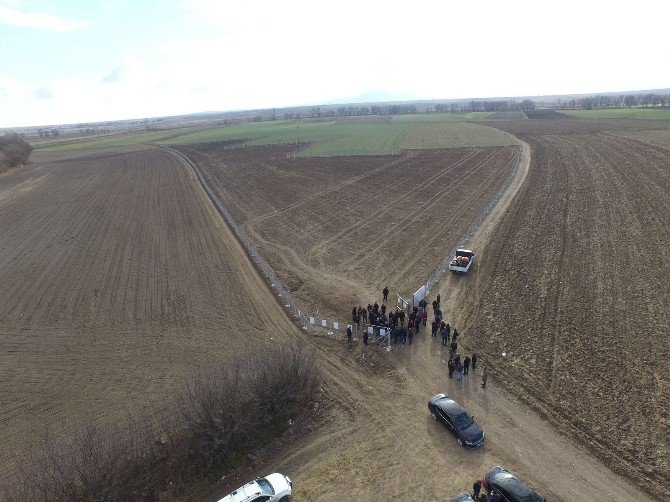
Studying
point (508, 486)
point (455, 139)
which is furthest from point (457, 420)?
point (455, 139)

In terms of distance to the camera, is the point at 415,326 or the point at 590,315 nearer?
the point at 590,315

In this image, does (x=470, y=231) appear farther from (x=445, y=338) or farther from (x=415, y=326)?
(x=445, y=338)

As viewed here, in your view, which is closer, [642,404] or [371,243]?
[642,404]

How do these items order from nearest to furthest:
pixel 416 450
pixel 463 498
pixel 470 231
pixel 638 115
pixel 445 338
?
1. pixel 463 498
2. pixel 416 450
3. pixel 445 338
4. pixel 470 231
5. pixel 638 115

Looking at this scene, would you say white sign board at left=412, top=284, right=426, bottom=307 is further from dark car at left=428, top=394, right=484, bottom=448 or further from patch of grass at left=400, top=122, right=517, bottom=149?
patch of grass at left=400, top=122, right=517, bottom=149

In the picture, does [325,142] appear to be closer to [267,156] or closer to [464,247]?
[267,156]

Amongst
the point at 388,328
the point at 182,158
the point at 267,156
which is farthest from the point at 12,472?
the point at 182,158

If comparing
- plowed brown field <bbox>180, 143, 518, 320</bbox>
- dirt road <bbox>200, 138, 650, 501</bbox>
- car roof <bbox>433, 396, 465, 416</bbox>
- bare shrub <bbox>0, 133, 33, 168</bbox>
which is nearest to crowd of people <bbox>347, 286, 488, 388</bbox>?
dirt road <bbox>200, 138, 650, 501</bbox>

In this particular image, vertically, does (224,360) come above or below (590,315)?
below
